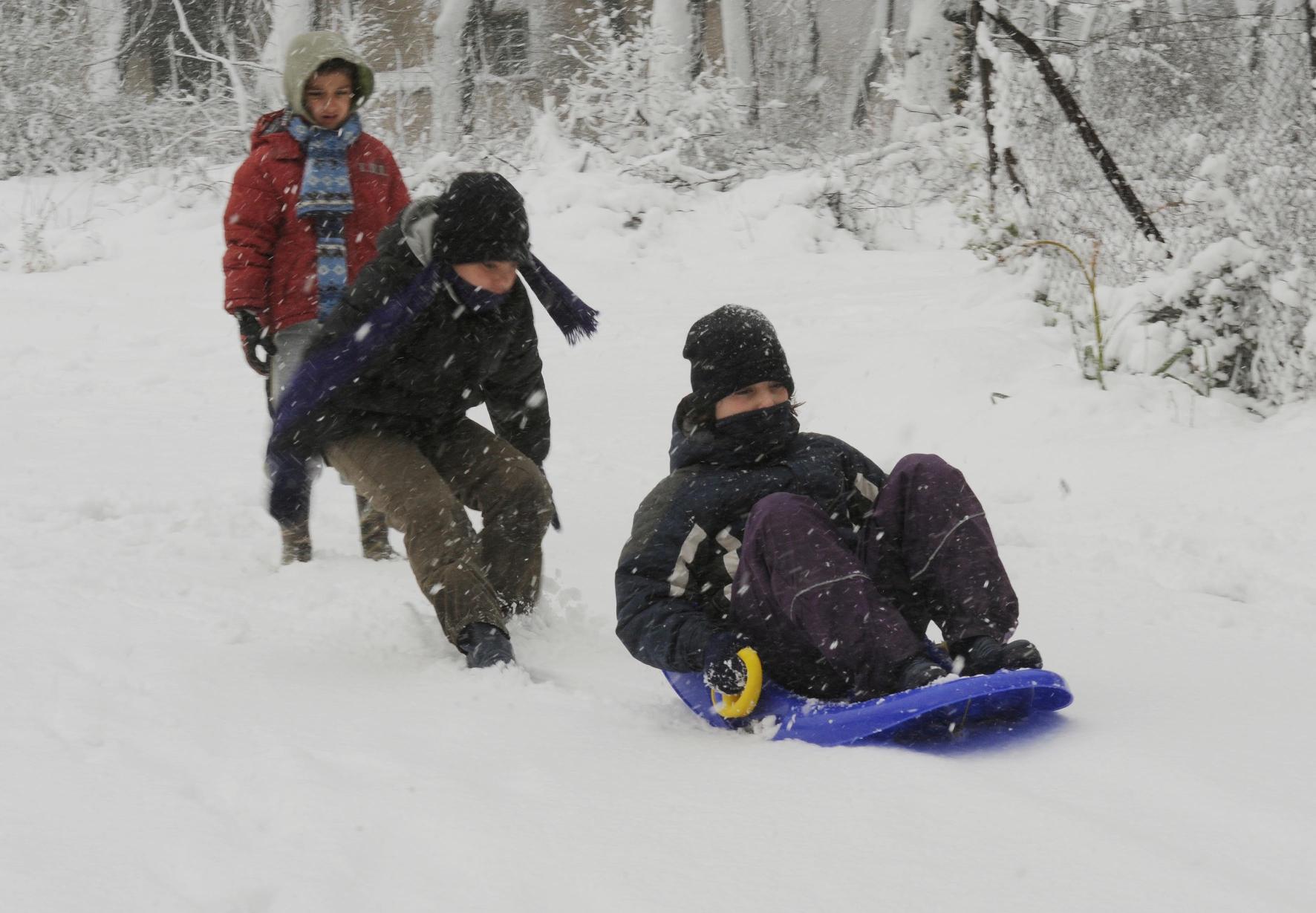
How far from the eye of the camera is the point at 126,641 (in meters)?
3.24

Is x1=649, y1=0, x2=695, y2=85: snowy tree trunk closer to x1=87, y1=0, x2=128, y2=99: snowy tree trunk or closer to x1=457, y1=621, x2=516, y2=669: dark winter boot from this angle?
x1=87, y1=0, x2=128, y2=99: snowy tree trunk

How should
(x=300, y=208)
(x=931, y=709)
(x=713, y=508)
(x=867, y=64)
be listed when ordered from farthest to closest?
(x=867, y=64), (x=300, y=208), (x=713, y=508), (x=931, y=709)

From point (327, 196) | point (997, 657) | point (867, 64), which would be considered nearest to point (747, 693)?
point (997, 657)

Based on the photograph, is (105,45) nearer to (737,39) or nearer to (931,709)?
(737,39)

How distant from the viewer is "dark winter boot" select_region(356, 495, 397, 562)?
15.6ft

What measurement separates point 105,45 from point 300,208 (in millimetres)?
12979

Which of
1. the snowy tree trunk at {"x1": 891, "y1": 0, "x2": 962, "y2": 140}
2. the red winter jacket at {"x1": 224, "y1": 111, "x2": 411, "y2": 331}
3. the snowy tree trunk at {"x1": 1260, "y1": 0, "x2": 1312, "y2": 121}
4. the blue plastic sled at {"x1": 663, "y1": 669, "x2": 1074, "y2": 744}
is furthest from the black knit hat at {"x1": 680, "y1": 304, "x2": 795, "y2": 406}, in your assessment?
the snowy tree trunk at {"x1": 891, "y1": 0, "x2": 962, "y2": 140}

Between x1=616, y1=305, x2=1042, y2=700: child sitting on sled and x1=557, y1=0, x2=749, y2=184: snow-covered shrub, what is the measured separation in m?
8.83

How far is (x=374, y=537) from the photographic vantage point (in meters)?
4.79

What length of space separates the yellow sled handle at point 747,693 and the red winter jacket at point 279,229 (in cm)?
243

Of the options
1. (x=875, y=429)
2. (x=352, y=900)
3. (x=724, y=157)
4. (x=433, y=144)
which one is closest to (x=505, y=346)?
(x=352, y=900)

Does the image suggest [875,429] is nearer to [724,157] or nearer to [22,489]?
[22,489]

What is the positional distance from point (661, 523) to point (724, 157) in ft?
32.5

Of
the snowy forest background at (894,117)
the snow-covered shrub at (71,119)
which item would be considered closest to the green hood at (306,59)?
the snowy forest background at (894,117)
